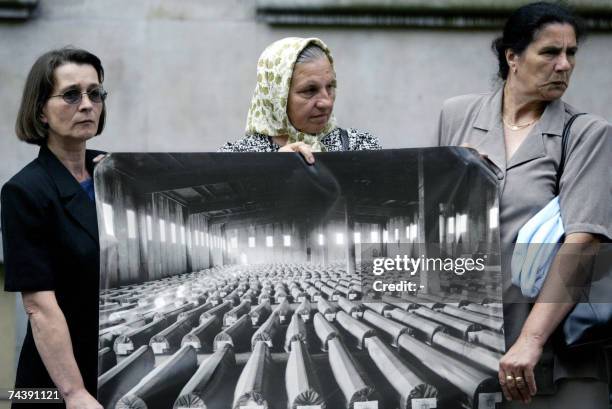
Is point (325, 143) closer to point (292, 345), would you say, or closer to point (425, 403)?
point (292, 345)

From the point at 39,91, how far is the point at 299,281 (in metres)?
1.16

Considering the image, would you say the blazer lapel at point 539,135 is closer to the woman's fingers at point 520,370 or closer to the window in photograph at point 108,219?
the woman's fingers at point 520,370

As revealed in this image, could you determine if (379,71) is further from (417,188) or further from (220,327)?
(220,327)

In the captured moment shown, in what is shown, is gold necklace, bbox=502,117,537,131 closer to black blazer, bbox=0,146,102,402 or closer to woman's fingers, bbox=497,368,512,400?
woman's fingers, bbox=497,368,512,400

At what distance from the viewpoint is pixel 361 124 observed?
→ 5.38 metres

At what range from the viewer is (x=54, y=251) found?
2.57 metres

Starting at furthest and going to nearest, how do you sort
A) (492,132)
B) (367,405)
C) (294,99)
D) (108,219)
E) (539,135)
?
1. (294,99)
2. (492,132)
3. (539,135)
4. (108,219)
5. (367,405)

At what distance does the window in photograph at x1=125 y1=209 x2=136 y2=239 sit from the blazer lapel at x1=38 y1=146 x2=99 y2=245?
0.14 m

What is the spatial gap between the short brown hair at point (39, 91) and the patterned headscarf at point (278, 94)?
2.20ft

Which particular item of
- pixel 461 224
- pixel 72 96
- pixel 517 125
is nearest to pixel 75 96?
pixel 72 96

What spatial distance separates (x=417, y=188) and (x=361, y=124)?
9.24 feet

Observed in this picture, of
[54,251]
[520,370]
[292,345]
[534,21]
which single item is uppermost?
[534,21]

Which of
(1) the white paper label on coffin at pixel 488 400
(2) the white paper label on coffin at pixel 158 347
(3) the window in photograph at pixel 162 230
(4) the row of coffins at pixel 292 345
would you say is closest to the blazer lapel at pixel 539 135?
(4) the row of coffins at pixel 292 345

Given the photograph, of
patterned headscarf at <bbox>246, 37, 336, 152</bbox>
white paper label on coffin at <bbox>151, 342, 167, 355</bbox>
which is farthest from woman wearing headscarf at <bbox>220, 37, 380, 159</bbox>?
white paper label on coffin at <bbox>151, 342, 167, 355</bbox>
